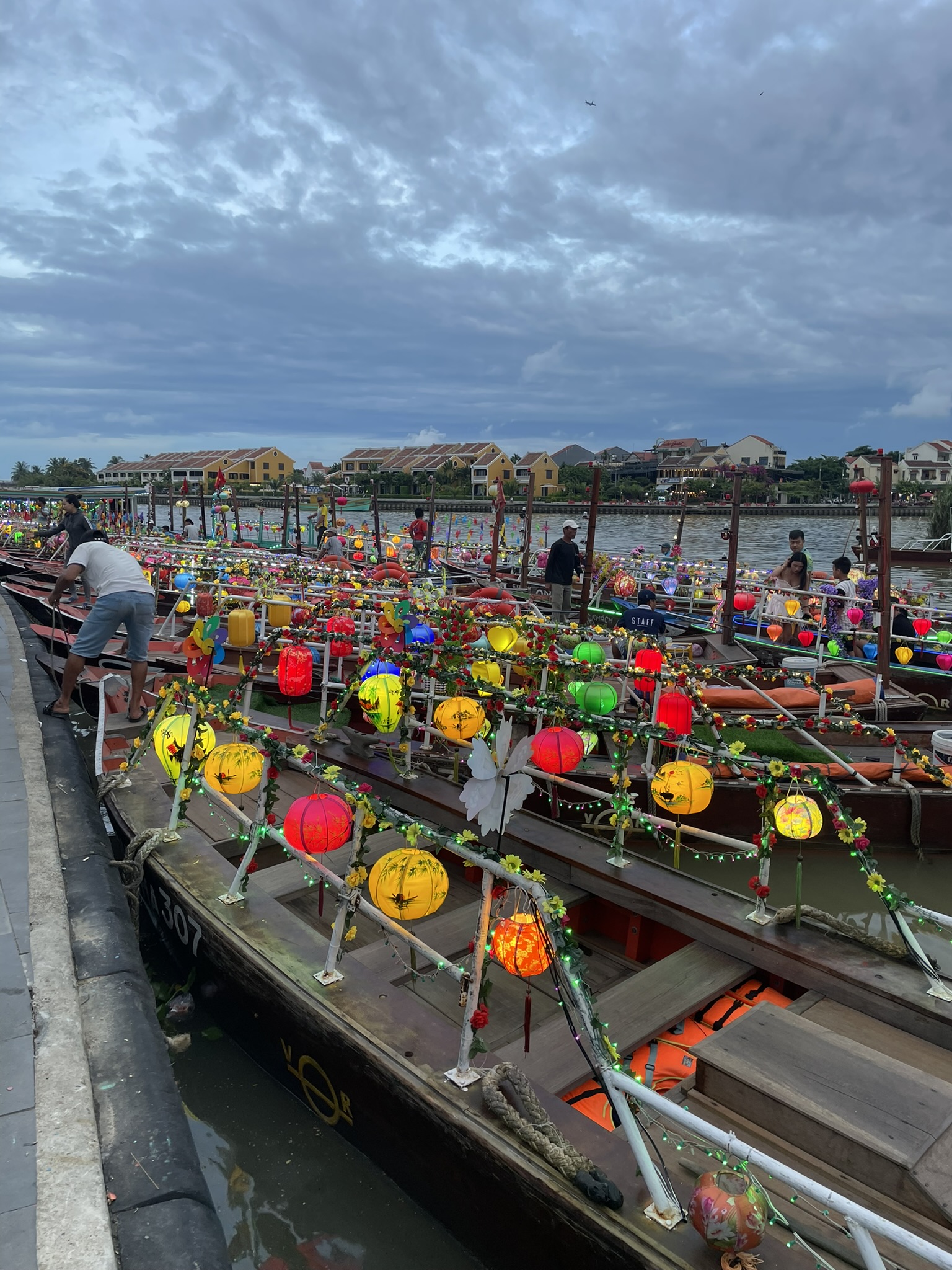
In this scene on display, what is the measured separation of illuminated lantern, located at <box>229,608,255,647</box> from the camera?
9.55m

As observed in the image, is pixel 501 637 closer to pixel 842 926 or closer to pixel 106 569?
pixel 106 569

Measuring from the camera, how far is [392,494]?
341 feet

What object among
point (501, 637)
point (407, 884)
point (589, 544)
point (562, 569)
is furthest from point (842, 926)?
point (589, 544)

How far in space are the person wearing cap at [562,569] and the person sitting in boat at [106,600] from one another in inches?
341

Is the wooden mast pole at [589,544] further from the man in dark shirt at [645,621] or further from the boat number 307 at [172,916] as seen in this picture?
the boat number 307 at [172,916]

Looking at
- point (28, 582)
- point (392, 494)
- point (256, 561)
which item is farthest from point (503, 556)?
point (392, 494)

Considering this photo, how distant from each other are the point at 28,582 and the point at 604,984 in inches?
746

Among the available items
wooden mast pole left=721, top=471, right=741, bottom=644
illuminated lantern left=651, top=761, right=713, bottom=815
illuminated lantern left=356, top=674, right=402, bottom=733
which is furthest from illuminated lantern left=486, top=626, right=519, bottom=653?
wooden mast pole left=721, top=471, right=741, bottom=644

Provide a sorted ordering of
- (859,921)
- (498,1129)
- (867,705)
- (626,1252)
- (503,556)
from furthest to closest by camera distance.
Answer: (503,556) < (867,705) < (859,921) < (498,1129) < (626,1252)

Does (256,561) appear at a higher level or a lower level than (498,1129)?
higher

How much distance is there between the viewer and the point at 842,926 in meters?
4.67

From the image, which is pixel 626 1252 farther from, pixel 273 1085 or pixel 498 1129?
pixel 273 1085

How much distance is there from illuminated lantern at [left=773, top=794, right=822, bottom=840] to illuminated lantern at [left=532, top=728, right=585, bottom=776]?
142 cm

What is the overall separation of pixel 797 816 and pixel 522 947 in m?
2.26
